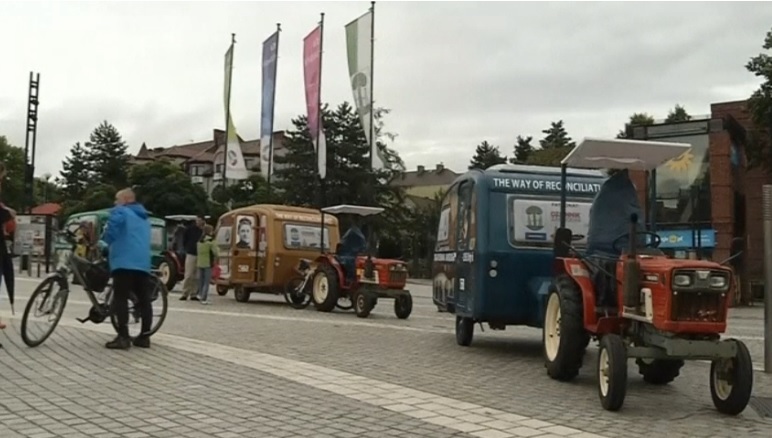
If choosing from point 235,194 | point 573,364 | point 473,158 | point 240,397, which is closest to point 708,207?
point 573,364

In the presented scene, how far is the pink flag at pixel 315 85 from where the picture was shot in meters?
→ 31.4

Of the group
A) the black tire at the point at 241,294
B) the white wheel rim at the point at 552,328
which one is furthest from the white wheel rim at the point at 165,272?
the white wheel rim at the point at 552,328

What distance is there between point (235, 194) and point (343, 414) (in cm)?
6217

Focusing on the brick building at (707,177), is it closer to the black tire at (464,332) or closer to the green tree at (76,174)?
the black tire at (464,332)

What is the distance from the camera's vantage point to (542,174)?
11.5 metres

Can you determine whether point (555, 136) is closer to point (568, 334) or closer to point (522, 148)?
point (522, 148)

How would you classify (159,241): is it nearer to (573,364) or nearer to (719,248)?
(719,248)

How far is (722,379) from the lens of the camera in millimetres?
7391

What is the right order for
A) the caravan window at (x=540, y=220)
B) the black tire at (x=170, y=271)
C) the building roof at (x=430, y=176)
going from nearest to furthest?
the caravan window at (x=540, y=220) → the black tire at (x=170, y=271) → the building roof at (x=430, y=176)

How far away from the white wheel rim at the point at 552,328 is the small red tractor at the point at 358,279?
Answer: 25.2 feet

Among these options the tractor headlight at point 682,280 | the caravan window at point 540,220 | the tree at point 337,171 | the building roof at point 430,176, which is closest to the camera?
the tractor headlight at point 682,280

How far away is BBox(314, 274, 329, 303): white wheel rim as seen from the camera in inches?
707

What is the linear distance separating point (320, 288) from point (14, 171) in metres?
77.6

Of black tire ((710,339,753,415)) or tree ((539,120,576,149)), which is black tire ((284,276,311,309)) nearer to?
black tire ((710,339,753,415))
